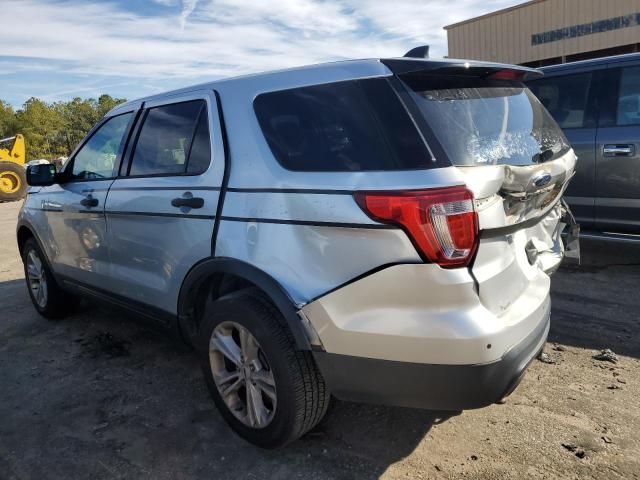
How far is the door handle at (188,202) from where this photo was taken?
2789 millimetres

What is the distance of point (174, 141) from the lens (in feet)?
10.4

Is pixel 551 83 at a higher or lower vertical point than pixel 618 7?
lower

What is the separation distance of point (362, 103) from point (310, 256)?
667 millimetres

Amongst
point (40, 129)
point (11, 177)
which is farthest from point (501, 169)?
point (40, 129)

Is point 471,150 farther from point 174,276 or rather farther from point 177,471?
point 177,471

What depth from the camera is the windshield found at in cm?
218

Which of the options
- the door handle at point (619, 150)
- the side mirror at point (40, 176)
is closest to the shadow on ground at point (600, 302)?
the door handle at point (619, 150)

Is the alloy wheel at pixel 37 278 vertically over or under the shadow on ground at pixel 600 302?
over

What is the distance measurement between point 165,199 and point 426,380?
1.76 metres

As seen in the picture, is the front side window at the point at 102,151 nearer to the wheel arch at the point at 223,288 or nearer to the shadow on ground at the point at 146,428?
the wheel arch at the point at 223,288

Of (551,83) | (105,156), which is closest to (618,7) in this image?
(551,83)

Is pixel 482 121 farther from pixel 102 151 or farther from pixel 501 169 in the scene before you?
pixel 102 151

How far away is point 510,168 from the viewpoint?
2215 millimetres

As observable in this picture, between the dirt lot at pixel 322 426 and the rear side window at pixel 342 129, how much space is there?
1.41m
